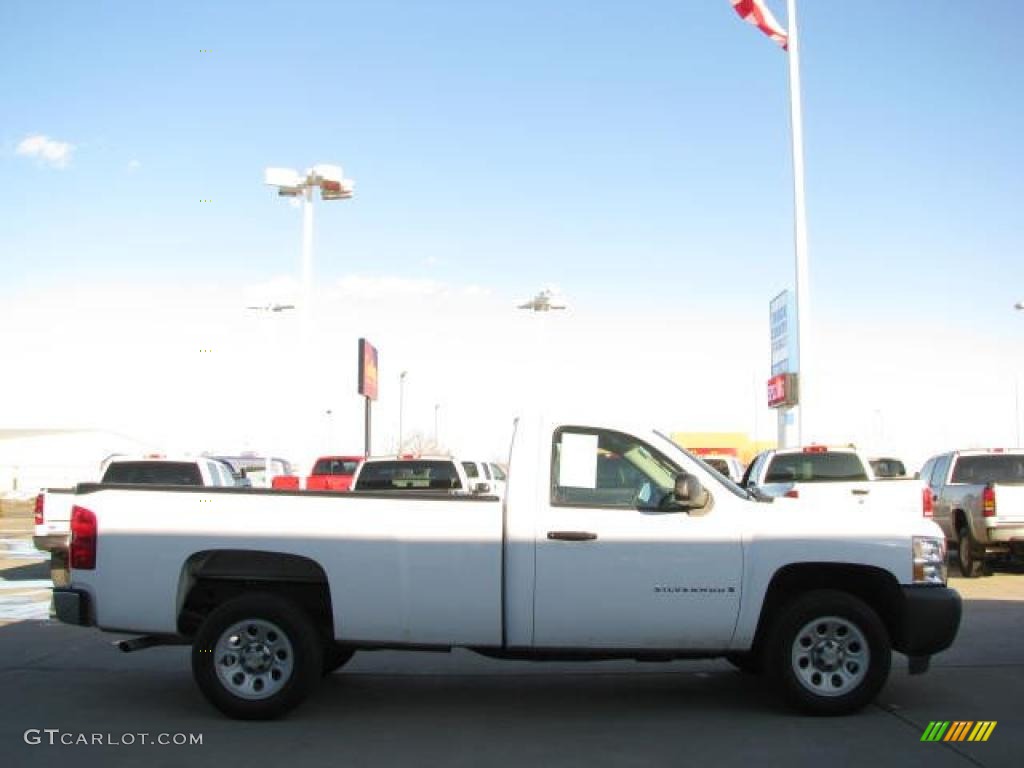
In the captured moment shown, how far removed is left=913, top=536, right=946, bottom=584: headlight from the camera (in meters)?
6.68

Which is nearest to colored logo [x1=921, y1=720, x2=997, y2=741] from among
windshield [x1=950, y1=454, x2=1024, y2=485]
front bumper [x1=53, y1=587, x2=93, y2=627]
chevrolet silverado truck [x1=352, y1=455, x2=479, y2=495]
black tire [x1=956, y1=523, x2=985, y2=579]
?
front bumper [x1=53, y1=587, x2=93, y2=627]

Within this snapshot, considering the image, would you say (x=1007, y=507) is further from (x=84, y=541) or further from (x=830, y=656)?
(x=84, y=541)

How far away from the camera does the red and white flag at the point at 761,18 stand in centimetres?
2189

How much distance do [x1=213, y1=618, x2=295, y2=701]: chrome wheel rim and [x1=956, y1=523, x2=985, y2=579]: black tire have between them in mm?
11353

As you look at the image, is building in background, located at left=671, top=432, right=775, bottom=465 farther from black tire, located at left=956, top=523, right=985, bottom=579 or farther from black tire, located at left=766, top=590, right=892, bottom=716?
black tire, located at left=766, top=590, right=892, bottom=716

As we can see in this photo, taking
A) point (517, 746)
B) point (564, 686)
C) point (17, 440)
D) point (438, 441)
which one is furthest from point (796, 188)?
point (17, 440)

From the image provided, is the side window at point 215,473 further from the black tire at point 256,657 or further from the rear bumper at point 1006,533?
the rear bumper at point 1006,533

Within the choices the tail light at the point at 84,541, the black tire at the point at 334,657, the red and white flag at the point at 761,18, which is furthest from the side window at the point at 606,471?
the red and white flag at the point at 761,18

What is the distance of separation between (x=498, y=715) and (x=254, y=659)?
5.54 feet

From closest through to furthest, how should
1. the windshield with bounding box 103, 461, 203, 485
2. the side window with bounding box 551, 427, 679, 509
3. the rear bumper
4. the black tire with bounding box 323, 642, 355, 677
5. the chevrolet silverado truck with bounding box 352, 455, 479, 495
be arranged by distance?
the side window with bounding box 551, 427, 679, 509
the black tire with bounding box 323, 642, 355, 677
the rear bumper
the windshield with bounding box 103, 461, 203, 485
the chevrolet silverado truck with bounding box 352, 455, 479, 495

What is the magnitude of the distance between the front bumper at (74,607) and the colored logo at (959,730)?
536 cm

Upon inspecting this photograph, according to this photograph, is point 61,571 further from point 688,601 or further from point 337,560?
point 688,601

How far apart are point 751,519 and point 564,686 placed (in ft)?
7.31

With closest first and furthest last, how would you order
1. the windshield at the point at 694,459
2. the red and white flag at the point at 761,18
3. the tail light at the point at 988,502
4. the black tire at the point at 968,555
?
the windshield at the point at 694,459
the tail light at the point at 988,502
the black tire at the point at 968,555
the red and white flag at the point at 761,18
